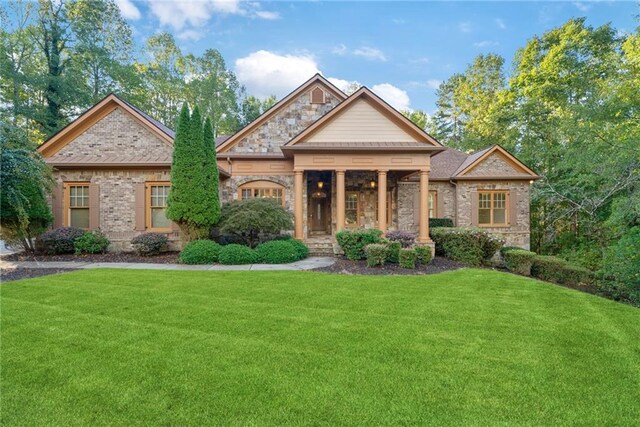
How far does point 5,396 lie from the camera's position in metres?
2.76

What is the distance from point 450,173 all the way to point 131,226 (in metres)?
15.0

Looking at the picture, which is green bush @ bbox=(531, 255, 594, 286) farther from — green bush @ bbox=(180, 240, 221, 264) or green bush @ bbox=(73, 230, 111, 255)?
green bush @ bbox=(73, 230, 111, 255)

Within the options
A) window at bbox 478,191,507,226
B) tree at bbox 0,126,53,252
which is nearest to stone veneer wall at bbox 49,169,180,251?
tree at bbox 0,126,53,252

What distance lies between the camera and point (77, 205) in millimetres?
12273

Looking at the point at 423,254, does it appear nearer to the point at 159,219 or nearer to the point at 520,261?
the point at 520,261

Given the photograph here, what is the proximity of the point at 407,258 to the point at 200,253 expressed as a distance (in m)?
6.85

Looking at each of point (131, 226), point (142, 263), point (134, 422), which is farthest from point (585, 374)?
point (131, 226)

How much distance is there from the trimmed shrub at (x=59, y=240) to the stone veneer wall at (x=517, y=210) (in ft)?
55.1

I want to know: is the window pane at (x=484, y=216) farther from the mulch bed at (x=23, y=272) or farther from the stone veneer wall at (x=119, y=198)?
the mulch bed at (x=23, y=272)

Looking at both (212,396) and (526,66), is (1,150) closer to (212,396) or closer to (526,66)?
(212,396)

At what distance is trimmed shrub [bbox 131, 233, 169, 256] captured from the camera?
11188mm

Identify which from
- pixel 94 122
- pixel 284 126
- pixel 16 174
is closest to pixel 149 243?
pixel 16 174

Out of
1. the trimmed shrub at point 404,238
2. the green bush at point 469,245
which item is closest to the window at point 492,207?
the green bush at point 469,245

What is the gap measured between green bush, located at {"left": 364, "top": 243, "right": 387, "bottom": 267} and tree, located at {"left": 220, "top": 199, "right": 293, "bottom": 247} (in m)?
3.49
